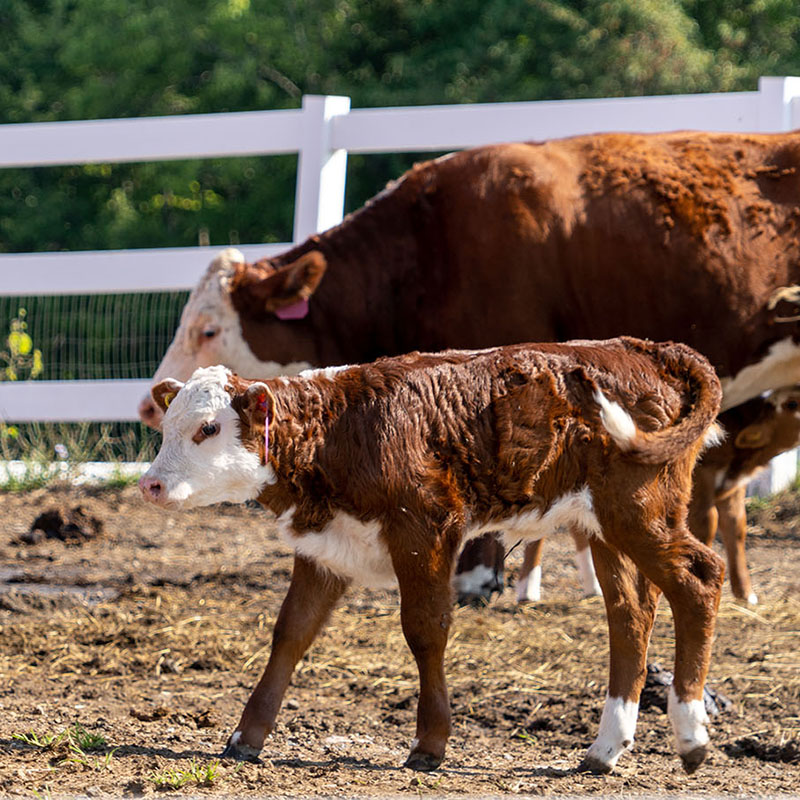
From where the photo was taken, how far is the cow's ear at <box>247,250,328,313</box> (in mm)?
5879

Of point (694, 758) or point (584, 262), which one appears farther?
point (584, 262)

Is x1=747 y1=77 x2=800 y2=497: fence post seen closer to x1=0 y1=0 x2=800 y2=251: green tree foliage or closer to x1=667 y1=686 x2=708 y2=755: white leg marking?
x1=667 y1=686 x2=708 y2=755: white leg marking

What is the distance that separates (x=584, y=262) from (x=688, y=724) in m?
2.62

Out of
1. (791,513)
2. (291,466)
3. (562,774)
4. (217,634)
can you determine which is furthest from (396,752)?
(791,513)

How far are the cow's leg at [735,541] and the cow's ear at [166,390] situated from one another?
10.1ft

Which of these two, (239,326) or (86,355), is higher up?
(86,355)

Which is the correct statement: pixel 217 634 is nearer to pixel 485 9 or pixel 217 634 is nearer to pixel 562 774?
pixel 562 774

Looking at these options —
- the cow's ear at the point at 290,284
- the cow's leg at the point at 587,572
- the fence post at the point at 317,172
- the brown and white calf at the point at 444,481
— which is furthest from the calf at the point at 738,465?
the fence post at the point at 317,172

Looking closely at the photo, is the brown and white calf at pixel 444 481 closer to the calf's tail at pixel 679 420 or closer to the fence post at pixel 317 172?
the calf's tail at pixel 679 420

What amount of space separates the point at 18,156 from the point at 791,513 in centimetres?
576

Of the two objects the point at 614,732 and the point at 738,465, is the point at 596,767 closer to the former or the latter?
the point at 614,732

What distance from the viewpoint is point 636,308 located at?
594cm

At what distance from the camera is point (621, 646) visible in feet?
12.9

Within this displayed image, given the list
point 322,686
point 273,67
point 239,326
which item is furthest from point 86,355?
point 322,686
